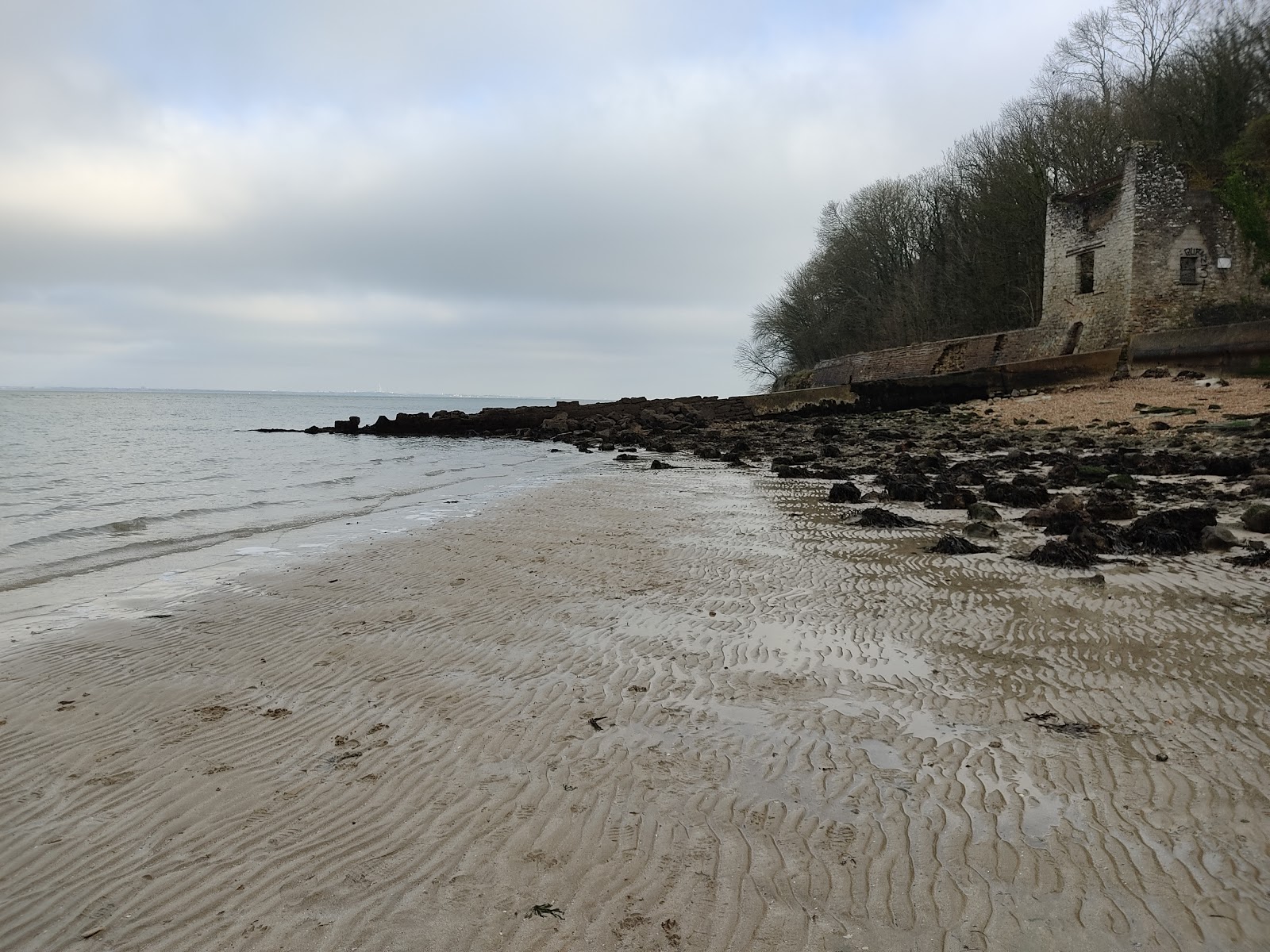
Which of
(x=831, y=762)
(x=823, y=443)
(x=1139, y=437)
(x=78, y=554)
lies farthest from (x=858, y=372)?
(x=831, y=762)

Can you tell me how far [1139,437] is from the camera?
1662cm

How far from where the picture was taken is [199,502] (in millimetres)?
15102

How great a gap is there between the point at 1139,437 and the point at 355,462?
65.4 ft

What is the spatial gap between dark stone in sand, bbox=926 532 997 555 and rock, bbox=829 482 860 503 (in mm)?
3491

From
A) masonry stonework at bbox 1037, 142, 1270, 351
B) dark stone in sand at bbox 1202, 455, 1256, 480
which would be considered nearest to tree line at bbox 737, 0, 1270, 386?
masonry stonework at bbox 1037, 142, 1270, 351

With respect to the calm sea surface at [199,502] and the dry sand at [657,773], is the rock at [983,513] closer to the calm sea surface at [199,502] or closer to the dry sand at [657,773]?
the dry sand at [657,773]

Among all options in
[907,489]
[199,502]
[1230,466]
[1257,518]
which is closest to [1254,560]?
[1257,518]

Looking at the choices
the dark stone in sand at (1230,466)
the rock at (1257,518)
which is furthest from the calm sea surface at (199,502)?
the dark stone in sand at (1230,466)

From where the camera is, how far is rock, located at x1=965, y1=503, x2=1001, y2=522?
9453 millimetres

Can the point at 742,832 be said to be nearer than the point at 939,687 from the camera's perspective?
Yes

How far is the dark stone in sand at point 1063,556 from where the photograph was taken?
7359mm

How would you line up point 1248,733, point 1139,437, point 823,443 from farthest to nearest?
point 823,443 → point 1139,437 → point 1248,733

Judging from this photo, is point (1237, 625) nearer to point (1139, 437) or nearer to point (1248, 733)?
point (1248, 733)

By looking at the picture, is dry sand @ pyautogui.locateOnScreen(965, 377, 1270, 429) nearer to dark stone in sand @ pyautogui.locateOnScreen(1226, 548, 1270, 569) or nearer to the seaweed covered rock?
the seaweed covered rock
